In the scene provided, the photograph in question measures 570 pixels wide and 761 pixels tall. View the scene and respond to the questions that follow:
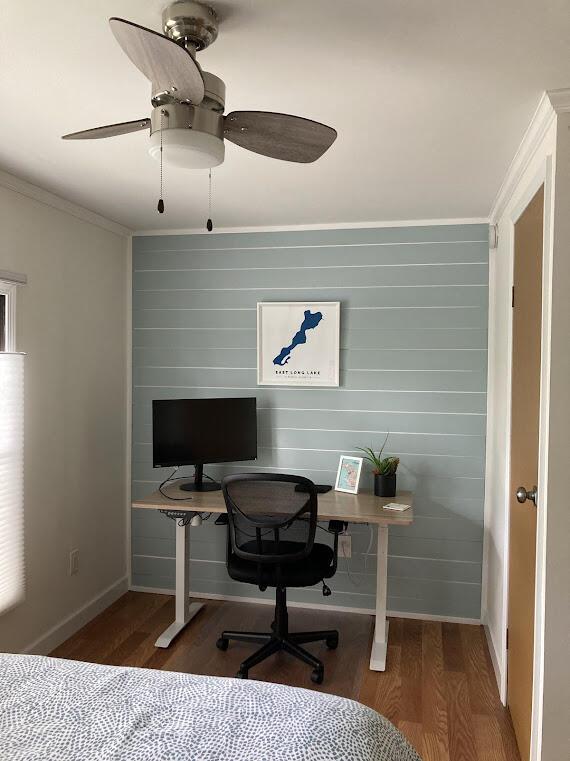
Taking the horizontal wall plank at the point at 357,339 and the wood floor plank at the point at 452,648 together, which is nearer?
the wood floor plank at the point at 452,648

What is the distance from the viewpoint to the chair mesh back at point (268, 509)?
2861mm

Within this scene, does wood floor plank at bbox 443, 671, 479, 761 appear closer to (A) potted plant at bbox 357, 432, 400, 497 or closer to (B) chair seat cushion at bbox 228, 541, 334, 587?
(B) chair seat cushion at bbox 228, 541, 334, 587

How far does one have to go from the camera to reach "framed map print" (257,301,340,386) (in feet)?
12.2

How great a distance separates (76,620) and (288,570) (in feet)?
4.54

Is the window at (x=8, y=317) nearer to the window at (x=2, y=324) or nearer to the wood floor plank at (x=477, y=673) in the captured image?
the window at (x=2, y=324)

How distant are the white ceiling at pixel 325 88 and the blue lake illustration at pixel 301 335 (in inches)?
32.3

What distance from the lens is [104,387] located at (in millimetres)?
3771

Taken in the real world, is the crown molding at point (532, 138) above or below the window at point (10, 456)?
above

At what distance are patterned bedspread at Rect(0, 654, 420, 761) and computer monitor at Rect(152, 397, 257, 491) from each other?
1922 millimetres

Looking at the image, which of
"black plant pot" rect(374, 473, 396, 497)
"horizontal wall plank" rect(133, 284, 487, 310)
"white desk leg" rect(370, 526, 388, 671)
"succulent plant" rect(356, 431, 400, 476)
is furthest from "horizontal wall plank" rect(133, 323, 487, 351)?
"white desk leg" rect(370, 526, 388, 671)

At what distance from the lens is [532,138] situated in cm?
221

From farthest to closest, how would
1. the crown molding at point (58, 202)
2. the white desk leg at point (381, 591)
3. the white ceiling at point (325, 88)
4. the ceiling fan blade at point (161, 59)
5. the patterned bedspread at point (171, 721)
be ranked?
the white desk leg at point (381, 591)
the crown molding at point (58, 202)
the white ceiling at point (325, 88)
the patterned bedspread at point (171, 721)
the ceiling fan blade at point (161, 59)

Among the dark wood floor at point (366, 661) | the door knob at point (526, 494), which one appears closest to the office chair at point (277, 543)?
the dark wood floor at point (366, 661)

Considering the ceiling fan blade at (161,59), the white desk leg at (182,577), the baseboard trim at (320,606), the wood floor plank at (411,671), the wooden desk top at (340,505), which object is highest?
the ceiling fan blade at (161,59)
